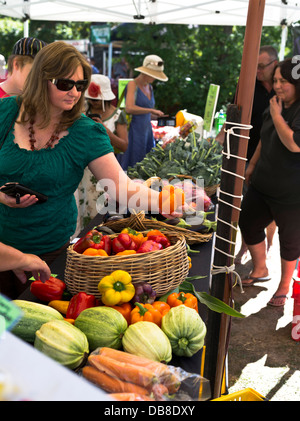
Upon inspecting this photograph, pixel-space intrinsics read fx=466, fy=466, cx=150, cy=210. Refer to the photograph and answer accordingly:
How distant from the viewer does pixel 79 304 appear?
1.67 metres

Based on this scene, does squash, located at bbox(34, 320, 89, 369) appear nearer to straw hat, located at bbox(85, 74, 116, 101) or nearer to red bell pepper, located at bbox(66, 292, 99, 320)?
red bell pepper, located at bbox(66, 292, 99, 320)

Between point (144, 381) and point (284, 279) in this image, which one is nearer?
point (144, 381)

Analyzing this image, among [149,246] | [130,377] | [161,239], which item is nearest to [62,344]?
[130,377]

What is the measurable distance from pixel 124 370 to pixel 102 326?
33cm

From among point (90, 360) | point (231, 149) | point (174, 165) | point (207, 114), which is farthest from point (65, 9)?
point (90, 360)

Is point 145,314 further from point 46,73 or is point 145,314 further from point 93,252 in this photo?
point 46,73

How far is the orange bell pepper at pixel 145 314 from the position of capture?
5.25 feet

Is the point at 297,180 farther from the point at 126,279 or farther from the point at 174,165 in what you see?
the point at 126,279

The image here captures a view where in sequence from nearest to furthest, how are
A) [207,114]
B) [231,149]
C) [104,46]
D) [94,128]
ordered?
[231,149] → [94,128] → [207,114] → [104,46]

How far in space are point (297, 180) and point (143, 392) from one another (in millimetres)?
3021

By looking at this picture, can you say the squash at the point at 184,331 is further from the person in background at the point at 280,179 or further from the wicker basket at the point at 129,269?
the person in background at the point at 280,179

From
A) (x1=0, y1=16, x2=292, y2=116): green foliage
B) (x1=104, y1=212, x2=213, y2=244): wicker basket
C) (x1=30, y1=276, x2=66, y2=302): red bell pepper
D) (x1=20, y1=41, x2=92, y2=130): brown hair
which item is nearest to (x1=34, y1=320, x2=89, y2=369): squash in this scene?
(x1=30, y1=276, x2=66, y2=302): red bell pepper

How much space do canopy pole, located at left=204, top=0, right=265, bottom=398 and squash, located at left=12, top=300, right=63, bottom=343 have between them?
2.63 ft
